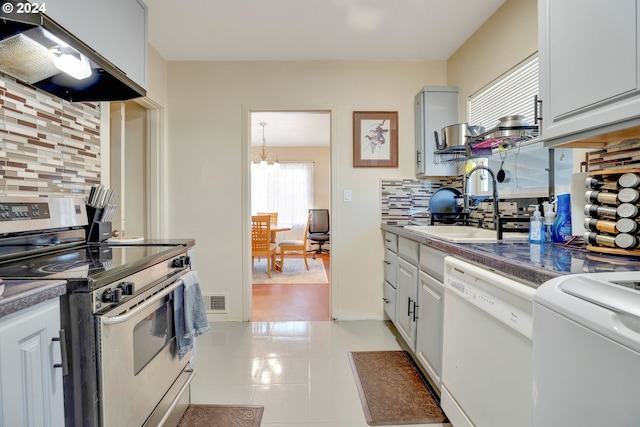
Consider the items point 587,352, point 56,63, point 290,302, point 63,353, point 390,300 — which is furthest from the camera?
point 290,302

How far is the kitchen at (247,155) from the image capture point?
9.41 ft

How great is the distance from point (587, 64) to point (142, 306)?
1721mm

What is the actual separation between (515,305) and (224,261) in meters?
2.44

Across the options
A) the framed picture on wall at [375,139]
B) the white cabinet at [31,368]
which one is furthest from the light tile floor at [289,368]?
the framed picture on wall at [375,139]

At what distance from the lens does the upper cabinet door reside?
35.4 inches

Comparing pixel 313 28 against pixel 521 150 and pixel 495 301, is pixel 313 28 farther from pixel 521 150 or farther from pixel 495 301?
pixel 495 301

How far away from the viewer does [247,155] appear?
2875mm

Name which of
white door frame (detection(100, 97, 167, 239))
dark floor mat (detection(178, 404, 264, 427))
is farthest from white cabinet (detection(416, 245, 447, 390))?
white door frame (detection(100, 97, 167, 239))

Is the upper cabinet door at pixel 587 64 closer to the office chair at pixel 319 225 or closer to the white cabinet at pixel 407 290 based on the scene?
the white cabinet at pixel 407 290

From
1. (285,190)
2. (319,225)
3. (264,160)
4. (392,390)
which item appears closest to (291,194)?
(285,190)

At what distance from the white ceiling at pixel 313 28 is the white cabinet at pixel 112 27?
0.66 meters

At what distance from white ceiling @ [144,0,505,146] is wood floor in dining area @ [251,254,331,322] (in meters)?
2.17

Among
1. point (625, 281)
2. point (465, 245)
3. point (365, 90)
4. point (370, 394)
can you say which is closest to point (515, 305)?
point (625, 281)

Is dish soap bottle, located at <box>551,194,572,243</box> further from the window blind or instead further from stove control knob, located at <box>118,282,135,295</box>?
stove control knob, located at <box>118,282,135,295</box>
